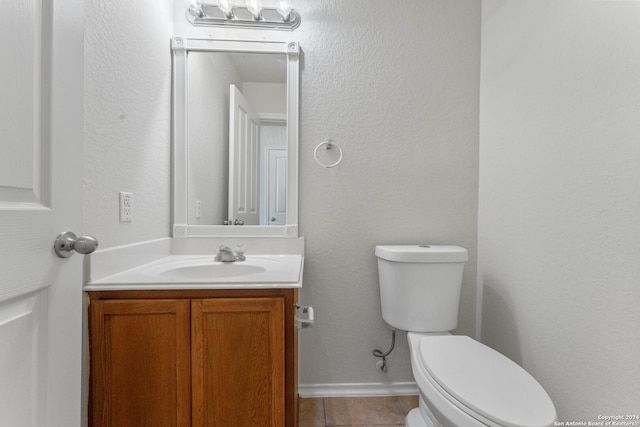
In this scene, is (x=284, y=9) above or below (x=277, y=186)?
above

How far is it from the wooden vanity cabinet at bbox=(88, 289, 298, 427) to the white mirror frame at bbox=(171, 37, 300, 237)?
2.00 ft

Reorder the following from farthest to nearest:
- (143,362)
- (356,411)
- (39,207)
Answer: (356,411) → (143,362) → (39,207)

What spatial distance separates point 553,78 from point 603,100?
25 cm

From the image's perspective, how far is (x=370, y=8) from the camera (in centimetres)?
155

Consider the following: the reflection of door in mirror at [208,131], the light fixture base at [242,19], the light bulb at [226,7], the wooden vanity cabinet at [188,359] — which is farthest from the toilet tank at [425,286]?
the light bulb at [226,7]

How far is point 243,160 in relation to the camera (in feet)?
5.01

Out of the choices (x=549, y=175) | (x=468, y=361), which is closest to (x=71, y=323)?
(x=468, y=361)

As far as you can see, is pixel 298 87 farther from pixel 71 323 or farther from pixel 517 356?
pixel 517 356

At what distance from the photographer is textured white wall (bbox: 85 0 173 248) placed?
93 cm

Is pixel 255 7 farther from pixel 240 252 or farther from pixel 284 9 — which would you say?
pixel 240 252

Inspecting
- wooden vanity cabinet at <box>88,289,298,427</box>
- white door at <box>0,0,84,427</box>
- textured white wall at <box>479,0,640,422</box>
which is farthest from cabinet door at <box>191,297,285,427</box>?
textured white wall at <box>479,0,640,422</box>

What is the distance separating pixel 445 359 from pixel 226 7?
179 centimetres

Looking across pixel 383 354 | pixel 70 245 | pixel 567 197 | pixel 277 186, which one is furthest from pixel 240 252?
pixel 567 197

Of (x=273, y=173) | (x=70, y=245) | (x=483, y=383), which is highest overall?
(x=273, y=173)
